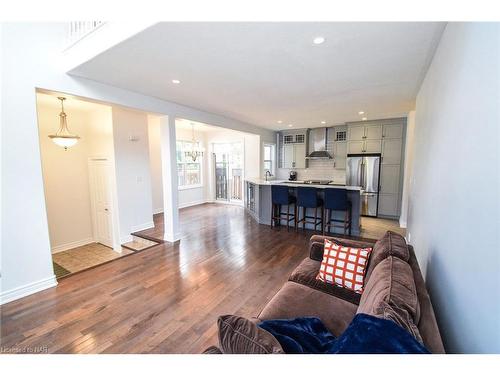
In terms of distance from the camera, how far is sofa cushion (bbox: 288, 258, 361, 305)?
176 cm

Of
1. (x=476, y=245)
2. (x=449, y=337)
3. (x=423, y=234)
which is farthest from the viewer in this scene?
(x=423, y=234)

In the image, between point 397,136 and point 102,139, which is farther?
point 397,136

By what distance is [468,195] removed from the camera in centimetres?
111

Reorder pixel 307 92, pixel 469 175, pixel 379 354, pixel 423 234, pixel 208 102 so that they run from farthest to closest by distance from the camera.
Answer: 1. pixel 208 102
2. pixel 307 92
3. pixel 423 234
4. pixel 469 175
5. pixel 379 354

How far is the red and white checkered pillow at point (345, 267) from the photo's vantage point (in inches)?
72.9

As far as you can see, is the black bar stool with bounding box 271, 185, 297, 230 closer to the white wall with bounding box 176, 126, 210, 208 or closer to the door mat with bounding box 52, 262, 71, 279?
the white wall with bounding box 176, 126, 210, 208

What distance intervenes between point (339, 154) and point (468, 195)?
18.2 feet

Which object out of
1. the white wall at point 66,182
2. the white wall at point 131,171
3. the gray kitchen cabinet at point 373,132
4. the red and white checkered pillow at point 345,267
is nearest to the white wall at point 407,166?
the gray kitchen cabinet at point 373,132

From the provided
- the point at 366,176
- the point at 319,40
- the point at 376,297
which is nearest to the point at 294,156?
the point at 366,176

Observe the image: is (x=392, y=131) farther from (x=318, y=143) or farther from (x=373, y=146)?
(x=318, y=143)

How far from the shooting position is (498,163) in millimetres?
830

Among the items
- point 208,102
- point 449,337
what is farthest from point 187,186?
point 449,337

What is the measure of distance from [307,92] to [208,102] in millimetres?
1722

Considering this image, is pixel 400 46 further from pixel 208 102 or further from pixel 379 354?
pixel 208 102
